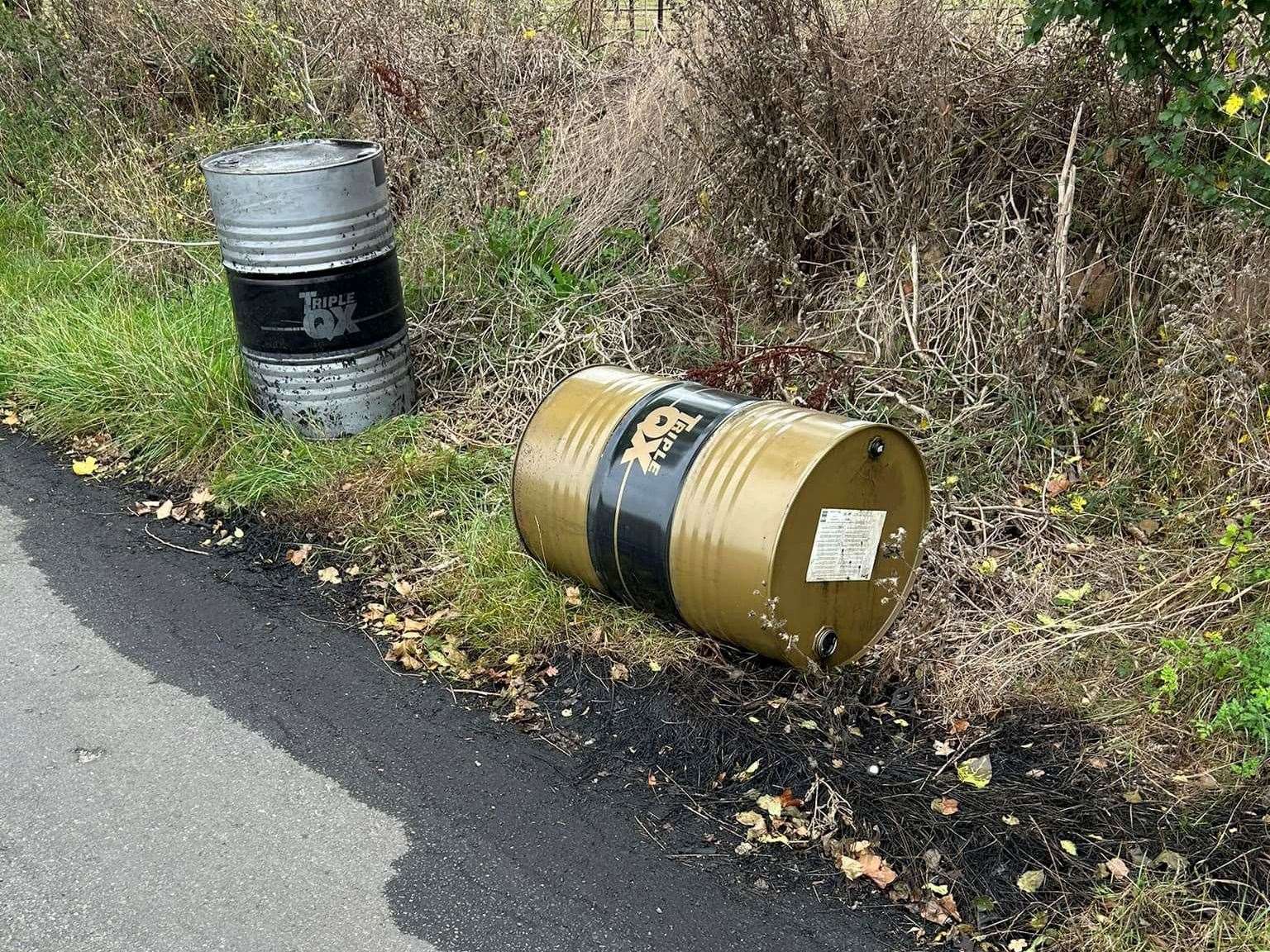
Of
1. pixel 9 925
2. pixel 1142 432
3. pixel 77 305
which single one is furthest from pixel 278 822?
pixel 77 305

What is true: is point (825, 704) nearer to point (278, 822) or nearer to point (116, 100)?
point (278, 822)

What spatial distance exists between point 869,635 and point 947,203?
2.16 meters

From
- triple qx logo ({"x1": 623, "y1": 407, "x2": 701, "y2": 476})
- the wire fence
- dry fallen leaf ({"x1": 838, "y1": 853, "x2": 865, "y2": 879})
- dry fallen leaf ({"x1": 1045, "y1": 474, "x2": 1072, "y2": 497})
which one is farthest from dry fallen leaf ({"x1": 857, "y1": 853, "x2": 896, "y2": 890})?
the wire fence

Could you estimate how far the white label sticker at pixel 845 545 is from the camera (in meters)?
3.19

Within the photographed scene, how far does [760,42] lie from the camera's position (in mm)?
4648

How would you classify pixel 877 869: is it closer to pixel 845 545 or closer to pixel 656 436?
pixel 845 545

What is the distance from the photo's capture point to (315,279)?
14.9 feet

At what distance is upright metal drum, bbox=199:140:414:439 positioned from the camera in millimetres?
4387

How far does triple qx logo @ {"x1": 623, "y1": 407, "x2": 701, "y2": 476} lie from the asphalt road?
3.11 feet

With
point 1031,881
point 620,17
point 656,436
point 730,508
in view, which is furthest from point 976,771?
point 620,17

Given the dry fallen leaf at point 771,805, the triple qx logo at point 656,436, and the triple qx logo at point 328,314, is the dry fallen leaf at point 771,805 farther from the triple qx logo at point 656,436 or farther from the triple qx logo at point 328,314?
the triple qx logo at point 328,314

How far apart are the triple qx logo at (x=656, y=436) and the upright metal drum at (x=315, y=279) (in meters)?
1.89

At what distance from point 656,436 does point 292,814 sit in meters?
1.55

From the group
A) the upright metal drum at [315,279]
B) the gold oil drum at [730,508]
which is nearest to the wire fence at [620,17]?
the upright metal drum at [315,279]
